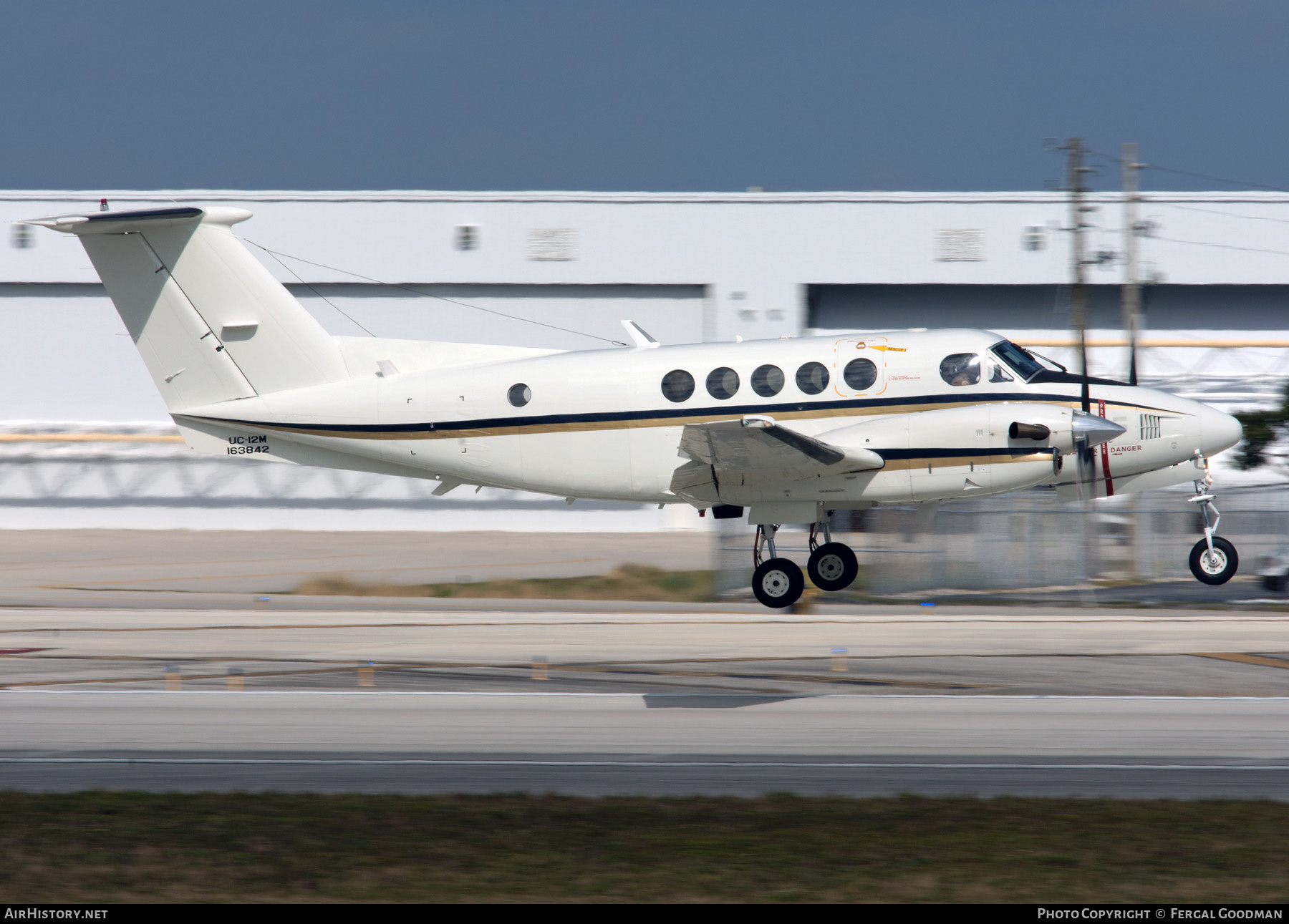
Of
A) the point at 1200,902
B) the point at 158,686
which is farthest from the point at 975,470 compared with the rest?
the point at 158,686

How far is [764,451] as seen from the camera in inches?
658

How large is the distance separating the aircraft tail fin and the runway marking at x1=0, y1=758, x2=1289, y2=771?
26.0 ft

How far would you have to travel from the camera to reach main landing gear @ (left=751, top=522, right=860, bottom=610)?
17984mm

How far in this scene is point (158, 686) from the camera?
15.6 metres

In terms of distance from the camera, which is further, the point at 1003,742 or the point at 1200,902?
the point at 1003,742

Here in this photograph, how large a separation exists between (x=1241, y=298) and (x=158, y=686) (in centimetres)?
3329

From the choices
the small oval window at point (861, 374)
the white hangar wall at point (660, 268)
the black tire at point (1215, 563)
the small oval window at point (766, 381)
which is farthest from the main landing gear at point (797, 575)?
the white hangar wall at point (660, 268)

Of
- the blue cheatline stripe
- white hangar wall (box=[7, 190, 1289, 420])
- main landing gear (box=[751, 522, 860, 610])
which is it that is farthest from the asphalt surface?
white hangar wall (box=[7, 190, 1289, 420])

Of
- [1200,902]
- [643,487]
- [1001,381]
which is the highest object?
[1001,381]

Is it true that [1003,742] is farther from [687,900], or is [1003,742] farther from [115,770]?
[115,770]

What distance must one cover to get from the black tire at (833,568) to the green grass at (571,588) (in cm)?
602

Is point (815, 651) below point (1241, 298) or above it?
below

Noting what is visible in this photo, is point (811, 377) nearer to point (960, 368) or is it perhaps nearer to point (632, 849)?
point (960, 368)

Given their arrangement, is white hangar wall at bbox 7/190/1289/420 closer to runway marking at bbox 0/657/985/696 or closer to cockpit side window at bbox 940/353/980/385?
cockpit side window at bbox 940/353/980/385
